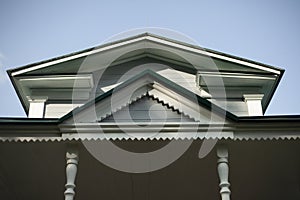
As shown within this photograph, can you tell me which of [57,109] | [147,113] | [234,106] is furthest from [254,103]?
[57,109]

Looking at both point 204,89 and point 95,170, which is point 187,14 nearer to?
point 204,89

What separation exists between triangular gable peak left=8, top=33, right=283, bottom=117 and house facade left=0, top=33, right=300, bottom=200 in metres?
0.02

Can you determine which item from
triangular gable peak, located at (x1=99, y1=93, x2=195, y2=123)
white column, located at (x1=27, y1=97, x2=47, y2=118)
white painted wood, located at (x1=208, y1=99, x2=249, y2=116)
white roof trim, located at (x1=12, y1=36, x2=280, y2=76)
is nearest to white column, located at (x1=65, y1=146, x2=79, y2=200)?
triangular gable peak, located at (x1=99, y1=93, x2=195, y2=123)

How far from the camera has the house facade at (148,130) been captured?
682 cm

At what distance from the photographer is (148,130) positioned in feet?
22.3

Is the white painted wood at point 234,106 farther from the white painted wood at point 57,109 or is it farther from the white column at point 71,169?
the white column at point 71,169

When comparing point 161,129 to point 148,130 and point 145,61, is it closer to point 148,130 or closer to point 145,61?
point 148,130

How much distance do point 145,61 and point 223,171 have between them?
13.5 ft

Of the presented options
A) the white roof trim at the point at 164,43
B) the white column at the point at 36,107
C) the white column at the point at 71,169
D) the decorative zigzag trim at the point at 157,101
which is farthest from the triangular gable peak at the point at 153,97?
the white roof trim at the point at 164,43

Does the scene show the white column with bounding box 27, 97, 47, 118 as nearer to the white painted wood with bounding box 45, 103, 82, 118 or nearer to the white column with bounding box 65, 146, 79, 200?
the white painted wood with bounding box 45, 103, 82, 118

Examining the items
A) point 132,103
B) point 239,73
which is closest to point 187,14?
point 239,73

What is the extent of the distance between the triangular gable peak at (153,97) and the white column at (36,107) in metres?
2.45

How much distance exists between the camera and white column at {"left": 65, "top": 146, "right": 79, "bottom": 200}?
6562 millimetres

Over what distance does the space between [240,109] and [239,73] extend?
2.67ft
